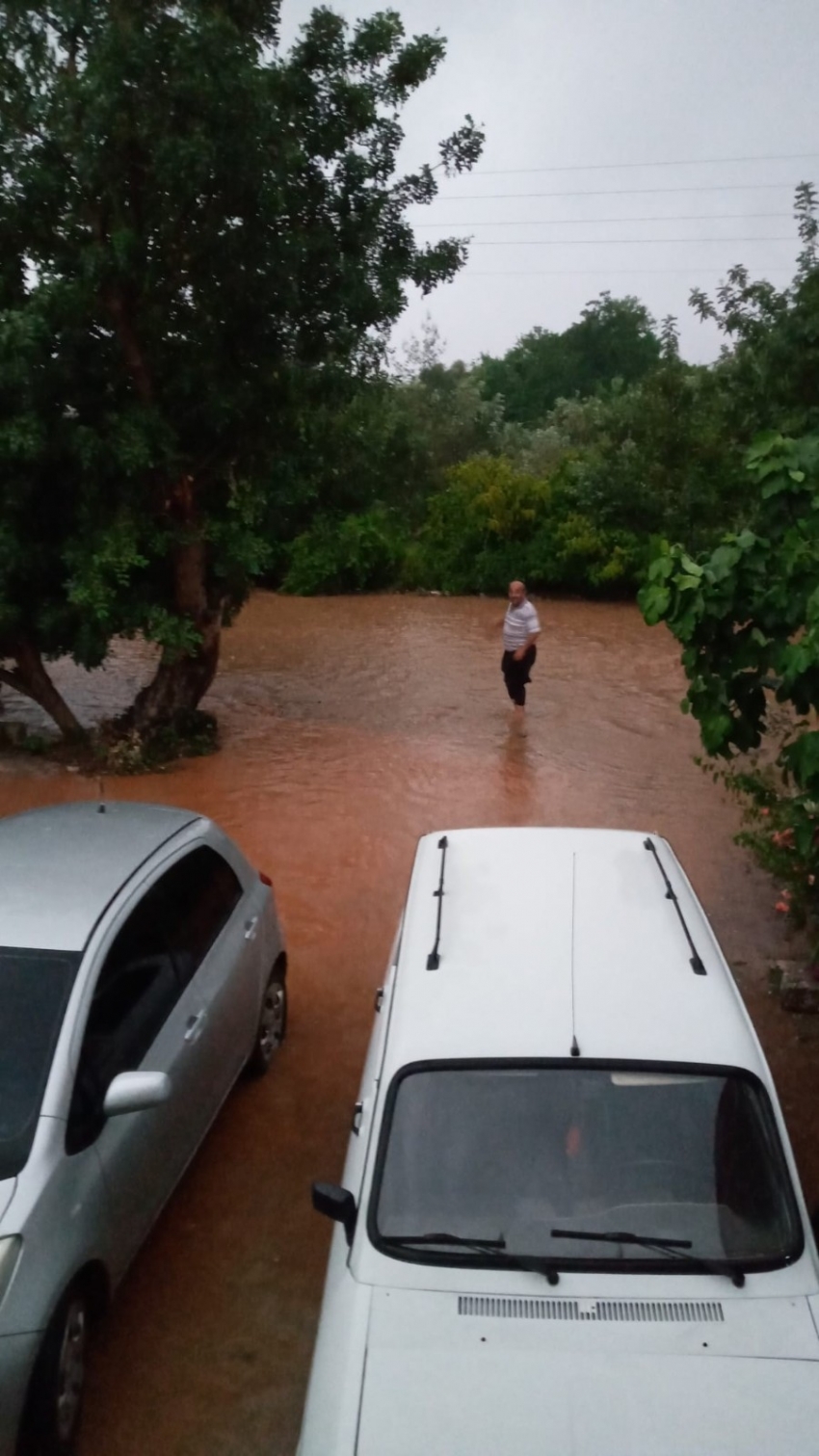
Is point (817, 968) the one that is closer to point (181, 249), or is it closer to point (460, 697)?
point (181, 249)

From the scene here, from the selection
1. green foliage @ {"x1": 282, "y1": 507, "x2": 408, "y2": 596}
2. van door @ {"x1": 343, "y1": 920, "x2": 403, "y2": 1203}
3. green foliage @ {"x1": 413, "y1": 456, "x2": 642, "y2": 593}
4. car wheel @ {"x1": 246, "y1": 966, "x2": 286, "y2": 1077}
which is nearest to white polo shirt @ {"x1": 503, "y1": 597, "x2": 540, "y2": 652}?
car wheel @ {"x1": 246, "y1": 966, "x2": 286, "y2": 1077}

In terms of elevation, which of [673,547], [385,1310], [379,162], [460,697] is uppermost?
[379,162]

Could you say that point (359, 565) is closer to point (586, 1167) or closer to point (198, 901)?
point (198, 901)

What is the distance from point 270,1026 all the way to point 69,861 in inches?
76.2

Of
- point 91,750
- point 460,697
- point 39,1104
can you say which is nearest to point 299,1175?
point 39,1104

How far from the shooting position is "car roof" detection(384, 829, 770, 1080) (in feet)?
12.7

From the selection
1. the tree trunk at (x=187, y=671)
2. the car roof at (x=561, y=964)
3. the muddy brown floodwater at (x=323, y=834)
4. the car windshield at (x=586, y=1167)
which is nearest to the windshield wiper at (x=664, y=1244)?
the car windshield at (x=586, y=1167)

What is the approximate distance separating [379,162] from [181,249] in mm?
2396

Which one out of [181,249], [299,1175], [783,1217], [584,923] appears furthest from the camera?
[181,249]

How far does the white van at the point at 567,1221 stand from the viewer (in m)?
3.04

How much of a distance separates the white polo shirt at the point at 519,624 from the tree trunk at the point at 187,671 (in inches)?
140

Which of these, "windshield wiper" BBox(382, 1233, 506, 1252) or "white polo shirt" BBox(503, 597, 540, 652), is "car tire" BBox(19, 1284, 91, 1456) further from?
"white polo shirt" BBox(503, 597, 540, 652)

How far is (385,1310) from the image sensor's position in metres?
3.34

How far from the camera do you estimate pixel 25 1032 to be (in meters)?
4.25
